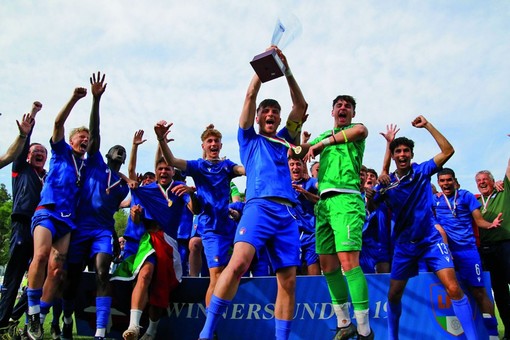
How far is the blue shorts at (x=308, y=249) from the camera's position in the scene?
718 centimetres

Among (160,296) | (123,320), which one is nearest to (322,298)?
(160,296)

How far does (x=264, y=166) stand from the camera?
405 cm

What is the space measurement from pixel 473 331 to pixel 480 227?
2.25 meters

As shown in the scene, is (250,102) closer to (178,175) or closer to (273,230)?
(273,230)

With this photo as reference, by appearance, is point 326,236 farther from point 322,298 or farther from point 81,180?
point 81,180

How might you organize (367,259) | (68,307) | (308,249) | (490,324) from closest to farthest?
(490,324), (68,307), (308,249), (367,259)

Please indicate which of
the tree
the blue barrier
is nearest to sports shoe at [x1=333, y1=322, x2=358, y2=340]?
the blue barrier

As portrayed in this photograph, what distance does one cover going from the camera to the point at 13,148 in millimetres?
5297

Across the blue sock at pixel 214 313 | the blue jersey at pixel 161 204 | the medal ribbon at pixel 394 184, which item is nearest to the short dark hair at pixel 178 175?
the blue jersey at pixel 161 204

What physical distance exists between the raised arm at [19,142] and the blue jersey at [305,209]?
4.02 meters

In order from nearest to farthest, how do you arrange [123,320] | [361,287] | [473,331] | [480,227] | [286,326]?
1. [286,326]
2. [361,287]
3. [473,331]
4. [123,320]
5. [480,227]

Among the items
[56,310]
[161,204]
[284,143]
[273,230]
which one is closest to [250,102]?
[284,143]

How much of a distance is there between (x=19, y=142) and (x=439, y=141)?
16.9 ft

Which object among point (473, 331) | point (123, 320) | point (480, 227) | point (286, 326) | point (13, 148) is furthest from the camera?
point (480, 227)
